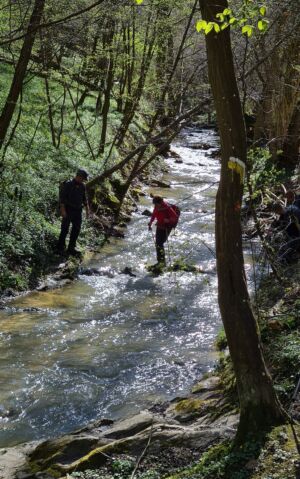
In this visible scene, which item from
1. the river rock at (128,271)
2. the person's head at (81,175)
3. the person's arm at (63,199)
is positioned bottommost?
the river rock at (128,271)

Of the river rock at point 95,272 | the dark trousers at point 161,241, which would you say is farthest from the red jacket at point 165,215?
the river rock at point 95,272

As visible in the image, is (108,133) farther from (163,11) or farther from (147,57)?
(163,11)

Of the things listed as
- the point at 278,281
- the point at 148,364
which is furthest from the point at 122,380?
the point at 278,281

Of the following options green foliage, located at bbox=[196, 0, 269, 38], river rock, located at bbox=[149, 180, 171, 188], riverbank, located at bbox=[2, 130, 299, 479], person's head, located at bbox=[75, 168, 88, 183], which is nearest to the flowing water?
riverbank, located at bbox=[2, 130, 299, 479]

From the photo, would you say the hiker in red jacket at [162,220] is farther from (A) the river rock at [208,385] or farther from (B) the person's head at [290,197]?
(A) the river rock at [208,385]

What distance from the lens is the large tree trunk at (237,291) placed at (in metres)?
4.28

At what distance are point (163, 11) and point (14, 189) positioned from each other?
7.58 metres

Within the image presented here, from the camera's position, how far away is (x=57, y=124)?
18375mm

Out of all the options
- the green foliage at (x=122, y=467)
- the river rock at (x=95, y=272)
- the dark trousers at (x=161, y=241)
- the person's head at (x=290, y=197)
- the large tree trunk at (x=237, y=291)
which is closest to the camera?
the large tree trunk at (x=237, y=291)

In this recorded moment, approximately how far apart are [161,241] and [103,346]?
466 cm

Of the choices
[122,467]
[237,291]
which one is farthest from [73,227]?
[237,291]

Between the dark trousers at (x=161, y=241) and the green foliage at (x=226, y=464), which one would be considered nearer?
the green foliage at (x=226, y=464)

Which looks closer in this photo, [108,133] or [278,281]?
[278,281]

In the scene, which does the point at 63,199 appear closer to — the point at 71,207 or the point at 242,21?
the point at 71,207
